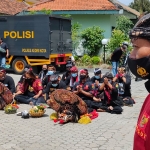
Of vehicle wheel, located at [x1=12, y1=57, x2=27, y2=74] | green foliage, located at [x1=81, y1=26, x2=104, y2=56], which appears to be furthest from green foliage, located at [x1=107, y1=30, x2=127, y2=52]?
vehicle wheel, located at [x1=12, y1=57, x2=27, y2=74]

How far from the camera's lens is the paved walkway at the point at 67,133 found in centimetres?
552

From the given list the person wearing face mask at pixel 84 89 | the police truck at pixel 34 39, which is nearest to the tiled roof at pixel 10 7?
the police truck at pixel 34 39

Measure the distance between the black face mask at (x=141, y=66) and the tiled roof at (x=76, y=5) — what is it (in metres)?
19.1

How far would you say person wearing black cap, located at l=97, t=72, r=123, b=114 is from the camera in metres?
7.95

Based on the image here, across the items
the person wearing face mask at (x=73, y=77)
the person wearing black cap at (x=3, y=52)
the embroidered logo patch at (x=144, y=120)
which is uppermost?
the embroidered logo patch at (x=144, y=120)

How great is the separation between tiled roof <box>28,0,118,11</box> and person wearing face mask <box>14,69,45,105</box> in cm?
1223

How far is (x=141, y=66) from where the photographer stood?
1704mm

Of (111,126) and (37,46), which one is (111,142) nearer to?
(111,126)

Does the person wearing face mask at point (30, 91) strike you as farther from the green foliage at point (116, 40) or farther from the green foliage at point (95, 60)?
the green foliage at point (116, 40)

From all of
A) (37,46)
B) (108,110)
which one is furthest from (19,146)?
(37,46)

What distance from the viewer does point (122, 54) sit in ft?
40.3

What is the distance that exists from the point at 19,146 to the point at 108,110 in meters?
3.07

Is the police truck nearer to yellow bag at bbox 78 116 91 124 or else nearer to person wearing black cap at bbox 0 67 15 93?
person wearing black cap at bbox 0 67 15 93

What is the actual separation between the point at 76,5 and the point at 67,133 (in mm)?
17001
